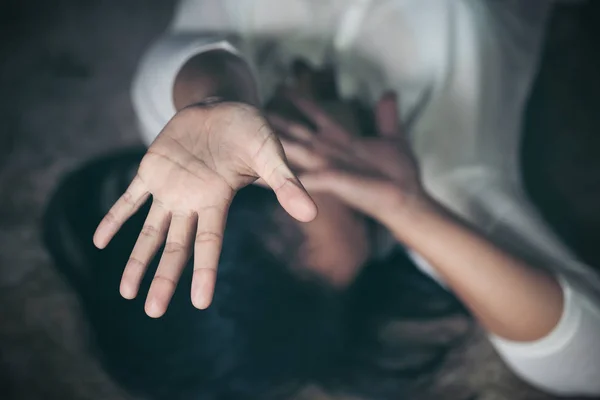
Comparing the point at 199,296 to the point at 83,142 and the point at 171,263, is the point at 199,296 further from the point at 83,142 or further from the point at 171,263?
the point at 83,142

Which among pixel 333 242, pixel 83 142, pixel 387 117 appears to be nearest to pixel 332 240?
pixel 333 242

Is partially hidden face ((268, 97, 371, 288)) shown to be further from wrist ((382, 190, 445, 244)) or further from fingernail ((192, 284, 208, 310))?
fingernail ((192, 284, 208, 310))

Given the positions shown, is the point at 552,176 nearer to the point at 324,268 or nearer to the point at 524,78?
the point at 524,78

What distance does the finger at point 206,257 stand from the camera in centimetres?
27

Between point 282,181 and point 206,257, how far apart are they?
5 cm

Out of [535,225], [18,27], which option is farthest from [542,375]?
[18,27]

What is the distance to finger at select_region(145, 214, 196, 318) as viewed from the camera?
273 millimetres

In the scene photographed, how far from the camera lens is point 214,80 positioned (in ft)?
1.24

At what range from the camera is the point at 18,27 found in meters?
0.55

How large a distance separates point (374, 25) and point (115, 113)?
280 millimetres

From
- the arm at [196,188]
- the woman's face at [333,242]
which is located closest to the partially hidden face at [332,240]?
the woman's face at [333,242]

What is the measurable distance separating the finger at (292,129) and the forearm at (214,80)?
23 mm

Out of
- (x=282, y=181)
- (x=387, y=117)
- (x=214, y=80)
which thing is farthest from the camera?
(x=387, y=117)

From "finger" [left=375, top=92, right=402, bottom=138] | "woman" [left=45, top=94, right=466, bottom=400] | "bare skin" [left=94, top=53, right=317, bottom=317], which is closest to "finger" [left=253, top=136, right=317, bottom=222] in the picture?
"bare skin" [left=94, top=53, right=317, bottom=317]
